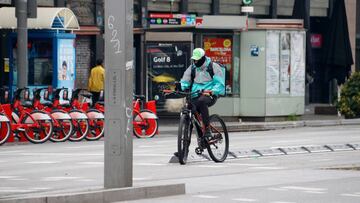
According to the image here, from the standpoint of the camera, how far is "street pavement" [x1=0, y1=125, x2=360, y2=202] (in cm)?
1365

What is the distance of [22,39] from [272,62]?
8.15m

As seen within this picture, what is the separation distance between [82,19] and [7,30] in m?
3.59

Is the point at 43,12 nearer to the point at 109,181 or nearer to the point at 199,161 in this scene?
the point at 199,161

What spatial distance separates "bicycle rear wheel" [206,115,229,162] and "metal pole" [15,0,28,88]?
8.93 meters

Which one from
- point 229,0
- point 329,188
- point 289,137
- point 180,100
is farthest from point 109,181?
point 229,0

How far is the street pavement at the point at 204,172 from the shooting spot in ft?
44.8

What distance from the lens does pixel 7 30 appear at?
30719mm

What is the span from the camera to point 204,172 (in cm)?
1662

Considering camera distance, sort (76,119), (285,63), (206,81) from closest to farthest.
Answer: (206,81) < (76,119) < (285,63)

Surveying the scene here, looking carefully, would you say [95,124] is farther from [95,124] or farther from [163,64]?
[163,64]

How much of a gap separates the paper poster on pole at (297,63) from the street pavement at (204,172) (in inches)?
321

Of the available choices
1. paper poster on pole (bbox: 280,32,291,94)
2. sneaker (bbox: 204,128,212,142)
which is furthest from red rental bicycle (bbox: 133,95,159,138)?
sneaker (bbox: 204,128,212,142)

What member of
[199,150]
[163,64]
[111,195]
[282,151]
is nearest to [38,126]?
[282,151]

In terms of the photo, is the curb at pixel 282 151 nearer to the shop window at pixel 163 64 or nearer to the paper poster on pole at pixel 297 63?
the paper poster on pole at pixel 297 63
